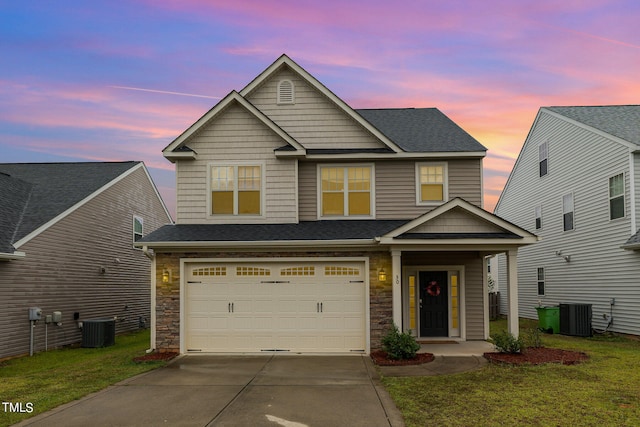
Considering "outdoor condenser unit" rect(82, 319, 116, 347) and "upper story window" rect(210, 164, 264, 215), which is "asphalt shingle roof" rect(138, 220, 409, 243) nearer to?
"upper story window" rect(210, 164, 264, 215)

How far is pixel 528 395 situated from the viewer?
8.94 metres

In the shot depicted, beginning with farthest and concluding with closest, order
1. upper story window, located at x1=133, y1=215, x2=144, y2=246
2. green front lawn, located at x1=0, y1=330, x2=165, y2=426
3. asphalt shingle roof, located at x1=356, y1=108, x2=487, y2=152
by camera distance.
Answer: upper story window, located at x1=133, y1=215, x2=144, y2=246 → asphalt shingle roof, located at x1=356, y1=108, x2=487, y2=152 → green front lawn, located at x1=0, y1=330, x2=165, y2=426

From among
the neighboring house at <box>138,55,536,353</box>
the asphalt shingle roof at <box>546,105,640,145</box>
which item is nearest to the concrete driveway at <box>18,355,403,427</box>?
the neighboring house at <box>138,55,536,353</box>

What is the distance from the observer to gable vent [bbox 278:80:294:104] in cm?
1650

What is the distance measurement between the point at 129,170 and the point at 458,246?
14.7m

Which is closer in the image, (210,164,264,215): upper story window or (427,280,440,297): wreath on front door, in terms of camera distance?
(210,164,264,215): upper story window

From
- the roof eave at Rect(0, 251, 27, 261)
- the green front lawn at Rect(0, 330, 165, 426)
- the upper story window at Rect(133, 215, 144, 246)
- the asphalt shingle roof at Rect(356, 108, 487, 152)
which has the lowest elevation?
the green front lawn at Rect(0, 330, 165, 426)

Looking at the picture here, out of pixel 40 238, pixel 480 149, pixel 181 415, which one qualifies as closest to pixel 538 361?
pixel 480 149

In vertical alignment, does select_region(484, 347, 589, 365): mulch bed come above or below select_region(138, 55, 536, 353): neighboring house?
below

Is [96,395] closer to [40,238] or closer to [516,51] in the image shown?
[40,238]

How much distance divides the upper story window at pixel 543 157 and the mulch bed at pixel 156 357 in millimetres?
18294

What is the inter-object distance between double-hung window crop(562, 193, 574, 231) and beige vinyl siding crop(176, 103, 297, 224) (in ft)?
40.6

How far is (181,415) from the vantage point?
8.00m

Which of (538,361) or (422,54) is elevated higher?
(422,54)
